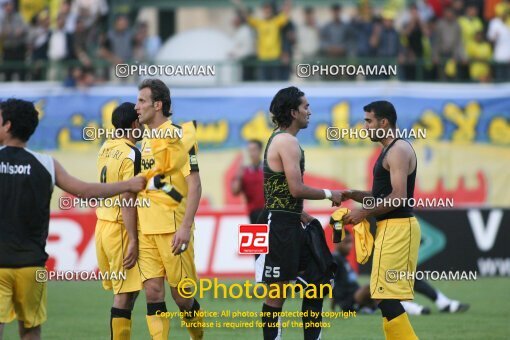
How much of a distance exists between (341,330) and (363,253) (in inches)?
108

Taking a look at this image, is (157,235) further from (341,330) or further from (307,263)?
(341,330)

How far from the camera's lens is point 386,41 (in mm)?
24062

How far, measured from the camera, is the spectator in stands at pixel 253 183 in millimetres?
17906

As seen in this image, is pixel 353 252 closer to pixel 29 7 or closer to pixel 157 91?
pixel 157 91

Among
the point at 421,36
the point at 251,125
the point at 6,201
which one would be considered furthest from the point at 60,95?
the point at 6,201

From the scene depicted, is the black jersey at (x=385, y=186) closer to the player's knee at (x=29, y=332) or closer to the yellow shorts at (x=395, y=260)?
the yellow shorts at (x=395, y=260)

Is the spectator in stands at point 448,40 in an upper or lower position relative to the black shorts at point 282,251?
upper

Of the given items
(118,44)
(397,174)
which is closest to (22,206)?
(397,174)

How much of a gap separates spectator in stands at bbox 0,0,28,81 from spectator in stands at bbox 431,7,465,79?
9821 millimetres

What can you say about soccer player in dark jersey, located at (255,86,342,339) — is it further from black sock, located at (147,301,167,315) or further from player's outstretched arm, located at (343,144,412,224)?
black sock, located at (147,301,167,315)

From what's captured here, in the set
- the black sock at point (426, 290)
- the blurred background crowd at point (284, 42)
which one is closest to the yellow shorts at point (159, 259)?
the black sock at point (426, 290)

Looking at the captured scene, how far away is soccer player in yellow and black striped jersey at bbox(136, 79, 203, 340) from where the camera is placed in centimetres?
978

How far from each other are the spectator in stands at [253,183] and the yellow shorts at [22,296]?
9604 millimetres

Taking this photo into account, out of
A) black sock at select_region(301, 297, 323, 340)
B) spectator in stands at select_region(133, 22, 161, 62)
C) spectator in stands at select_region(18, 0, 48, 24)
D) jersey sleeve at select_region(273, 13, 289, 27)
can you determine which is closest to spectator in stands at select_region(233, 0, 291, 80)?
jersey sleeve at select_region(273, 13, 289, 27)
